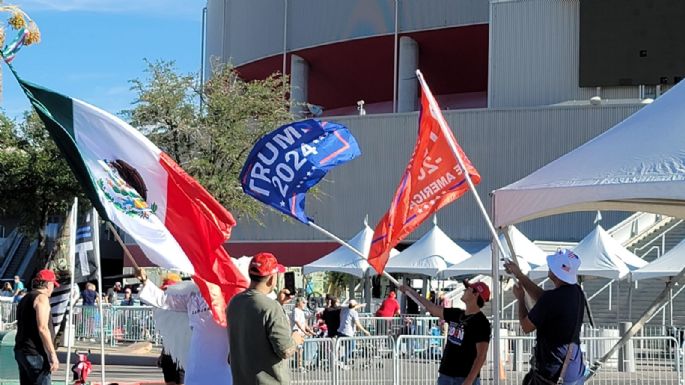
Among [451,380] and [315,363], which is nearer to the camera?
[451,380]

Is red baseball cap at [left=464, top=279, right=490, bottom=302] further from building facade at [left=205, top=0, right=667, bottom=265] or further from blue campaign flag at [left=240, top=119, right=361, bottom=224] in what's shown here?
building facade at [left=205, top=0, right=667, bottom=265]

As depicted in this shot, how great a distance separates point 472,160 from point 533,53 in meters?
4.81

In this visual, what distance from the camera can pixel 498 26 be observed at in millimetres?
45781

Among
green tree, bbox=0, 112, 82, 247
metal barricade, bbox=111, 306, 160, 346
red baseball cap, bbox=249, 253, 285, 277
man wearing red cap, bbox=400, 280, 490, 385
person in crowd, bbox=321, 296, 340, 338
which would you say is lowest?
metal barricade, bbox=111, 306, 160, 346

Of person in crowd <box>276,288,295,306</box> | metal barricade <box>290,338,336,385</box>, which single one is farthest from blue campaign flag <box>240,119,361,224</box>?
metal barricade <box>290,338,336,385</box>

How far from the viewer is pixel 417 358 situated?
16734mm

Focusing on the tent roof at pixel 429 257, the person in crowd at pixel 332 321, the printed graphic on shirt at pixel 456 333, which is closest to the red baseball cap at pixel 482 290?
the printed graphic on shirt at pixel 456 333

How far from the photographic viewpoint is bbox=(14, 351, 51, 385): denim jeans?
11.3 m

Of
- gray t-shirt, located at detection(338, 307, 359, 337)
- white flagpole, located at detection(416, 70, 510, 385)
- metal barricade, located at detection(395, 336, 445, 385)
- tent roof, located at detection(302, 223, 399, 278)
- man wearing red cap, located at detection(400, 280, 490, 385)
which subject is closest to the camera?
man wearing red cap, located at detection(400, 280, 490, 385)

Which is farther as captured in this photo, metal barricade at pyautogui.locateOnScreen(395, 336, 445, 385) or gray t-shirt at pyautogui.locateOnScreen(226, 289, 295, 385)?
metal barricade at pyautogui.locateOnScreen(395, 336, 445, 385)

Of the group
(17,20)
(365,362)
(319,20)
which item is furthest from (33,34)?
(319,20)

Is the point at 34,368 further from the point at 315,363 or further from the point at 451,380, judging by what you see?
the point at 315,363

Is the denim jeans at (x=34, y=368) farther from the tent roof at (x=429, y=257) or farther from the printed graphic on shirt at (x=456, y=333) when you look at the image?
the tent roof at (x=429, y=257)

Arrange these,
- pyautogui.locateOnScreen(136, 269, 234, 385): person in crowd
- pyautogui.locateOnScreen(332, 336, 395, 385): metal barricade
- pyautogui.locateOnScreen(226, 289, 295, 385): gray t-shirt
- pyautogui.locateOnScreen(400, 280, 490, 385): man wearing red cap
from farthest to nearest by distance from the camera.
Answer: pyautogui.locateOnScreen(332, 336, 395, 385): metal barricade
pyautogui.locateOnScreen(400, 280, 490, 385): man wearing red cap
pyautogui.locateOnScreen(136, 269, 234, 385): person in crowd
pyautogui.locateOnScreen(226, 289, 295, 385): gray t-shirt
